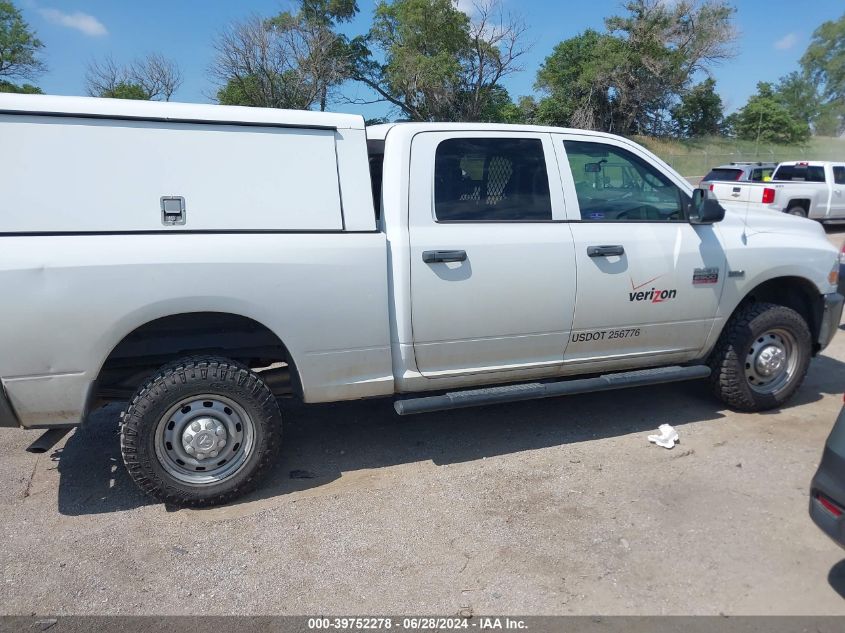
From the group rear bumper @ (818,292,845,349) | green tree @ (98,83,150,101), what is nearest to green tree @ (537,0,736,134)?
green tree @ (98,83,150,101)

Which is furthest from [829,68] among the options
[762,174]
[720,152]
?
[762,174]

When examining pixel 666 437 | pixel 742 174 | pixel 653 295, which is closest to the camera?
pixel 653 295

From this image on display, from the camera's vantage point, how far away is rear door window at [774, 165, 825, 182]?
53.9ft

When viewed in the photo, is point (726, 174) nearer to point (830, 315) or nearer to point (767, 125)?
point (830, 315)

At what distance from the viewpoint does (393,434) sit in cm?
475

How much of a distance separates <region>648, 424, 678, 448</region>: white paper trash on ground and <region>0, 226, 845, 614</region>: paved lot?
3.4 inches

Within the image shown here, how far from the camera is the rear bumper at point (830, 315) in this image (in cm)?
497

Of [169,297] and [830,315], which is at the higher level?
[169,297]

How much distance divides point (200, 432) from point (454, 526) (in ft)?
4.97

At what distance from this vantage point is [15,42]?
128ft

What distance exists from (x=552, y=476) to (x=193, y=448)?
85.5 inches

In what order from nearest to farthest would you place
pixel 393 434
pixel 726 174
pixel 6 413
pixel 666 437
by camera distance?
pixel 6 413, pixel 666 437, pixel 393 434, pixel 726 174

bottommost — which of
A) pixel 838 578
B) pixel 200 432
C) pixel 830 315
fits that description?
pixel 838 578

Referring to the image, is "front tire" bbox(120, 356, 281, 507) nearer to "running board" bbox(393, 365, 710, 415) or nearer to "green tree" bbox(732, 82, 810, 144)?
"running board" bbox(393, 365, 710, 415)
